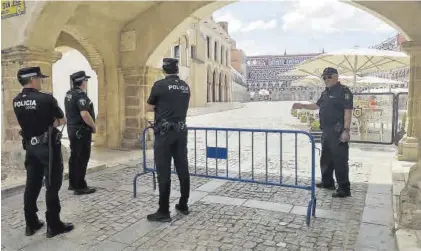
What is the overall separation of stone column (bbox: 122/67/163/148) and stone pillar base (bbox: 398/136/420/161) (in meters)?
6.10

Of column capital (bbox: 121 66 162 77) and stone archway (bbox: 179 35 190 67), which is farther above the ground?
stone archway (bbox: 179 35 190 67)

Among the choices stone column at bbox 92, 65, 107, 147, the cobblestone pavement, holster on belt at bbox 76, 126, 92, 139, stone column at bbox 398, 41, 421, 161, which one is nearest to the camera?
the cobblestone pavement

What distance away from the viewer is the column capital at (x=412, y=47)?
6.57m

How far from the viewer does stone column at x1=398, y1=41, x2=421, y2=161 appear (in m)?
6.73

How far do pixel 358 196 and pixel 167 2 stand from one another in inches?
241

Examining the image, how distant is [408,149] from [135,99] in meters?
6.45

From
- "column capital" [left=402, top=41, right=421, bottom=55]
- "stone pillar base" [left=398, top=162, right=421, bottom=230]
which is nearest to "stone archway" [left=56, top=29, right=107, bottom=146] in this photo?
"column capital" [left=402, top=41, right=421, bottom=55]

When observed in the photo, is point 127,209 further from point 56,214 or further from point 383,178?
point 383,178

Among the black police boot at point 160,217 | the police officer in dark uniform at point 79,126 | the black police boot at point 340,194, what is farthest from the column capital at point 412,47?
the police officer in dark uniform at point 79,126

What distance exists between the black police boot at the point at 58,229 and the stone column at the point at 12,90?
2.98 m

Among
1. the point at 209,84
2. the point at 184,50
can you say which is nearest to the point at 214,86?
the point at 209,84

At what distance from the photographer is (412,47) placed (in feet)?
21.7

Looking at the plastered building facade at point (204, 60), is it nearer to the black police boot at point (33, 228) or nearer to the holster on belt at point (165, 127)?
the holster on belt at point (165, 127)

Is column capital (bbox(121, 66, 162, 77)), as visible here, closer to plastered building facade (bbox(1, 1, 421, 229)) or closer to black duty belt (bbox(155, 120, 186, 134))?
plastered building facade (bbox(1, 1, 421, 229))
